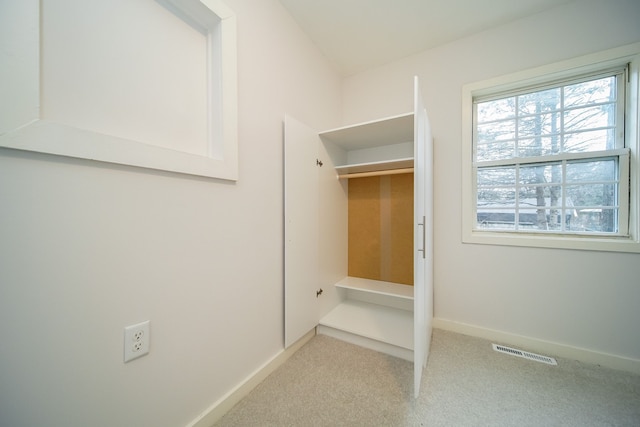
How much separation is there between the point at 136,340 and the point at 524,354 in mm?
2469

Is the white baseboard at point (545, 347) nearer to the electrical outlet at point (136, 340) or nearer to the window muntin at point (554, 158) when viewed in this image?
the window muntin at point (554, 158)

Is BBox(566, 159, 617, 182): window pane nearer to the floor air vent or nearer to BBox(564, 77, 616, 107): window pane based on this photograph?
BBox(564, 77, 616, 107): window pane

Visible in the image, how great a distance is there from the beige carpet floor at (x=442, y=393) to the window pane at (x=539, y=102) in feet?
6.37

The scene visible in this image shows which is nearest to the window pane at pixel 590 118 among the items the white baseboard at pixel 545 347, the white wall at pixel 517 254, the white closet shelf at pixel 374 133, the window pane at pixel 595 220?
the white wall at pixel 517 254

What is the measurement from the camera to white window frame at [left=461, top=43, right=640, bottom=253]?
1459mm

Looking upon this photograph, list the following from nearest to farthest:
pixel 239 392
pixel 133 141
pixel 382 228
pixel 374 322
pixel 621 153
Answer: pixel 133 141 < pixel 239 392 < pixel 621 153 < pixel 374 322 < pixel 382 228

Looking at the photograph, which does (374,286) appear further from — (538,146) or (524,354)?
(538,146)

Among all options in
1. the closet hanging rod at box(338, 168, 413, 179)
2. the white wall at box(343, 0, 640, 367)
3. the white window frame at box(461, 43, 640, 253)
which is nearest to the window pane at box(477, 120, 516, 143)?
the white window frame at box(461, 43, 640, 253)

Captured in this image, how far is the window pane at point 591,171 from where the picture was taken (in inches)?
62.2

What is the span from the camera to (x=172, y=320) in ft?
3.23

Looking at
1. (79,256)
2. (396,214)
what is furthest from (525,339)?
(79,256)

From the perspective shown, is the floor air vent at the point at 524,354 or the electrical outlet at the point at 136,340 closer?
the electrical outlet at the point at 136,340

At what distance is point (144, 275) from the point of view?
892 mm

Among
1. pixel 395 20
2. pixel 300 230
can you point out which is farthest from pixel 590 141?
pixel 300 230
